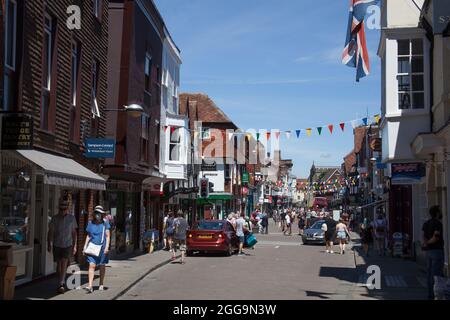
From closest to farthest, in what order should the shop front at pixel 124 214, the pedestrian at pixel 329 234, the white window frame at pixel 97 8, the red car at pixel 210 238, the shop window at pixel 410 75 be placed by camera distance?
the shop window at pixel 410 75
the white window frame at pixel 97 8
the shop front at pixel 124 214
the red car at pixel 210 238
the pedestrian at pixel 329 234

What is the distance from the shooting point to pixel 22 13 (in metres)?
13.1

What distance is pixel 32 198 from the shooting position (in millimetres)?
14680

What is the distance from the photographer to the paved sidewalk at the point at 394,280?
45.1 ft

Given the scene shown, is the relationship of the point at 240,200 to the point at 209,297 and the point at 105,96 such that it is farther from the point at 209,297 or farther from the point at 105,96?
the point at 209,297

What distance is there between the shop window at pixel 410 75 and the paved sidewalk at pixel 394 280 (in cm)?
454

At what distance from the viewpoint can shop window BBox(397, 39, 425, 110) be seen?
16094mm

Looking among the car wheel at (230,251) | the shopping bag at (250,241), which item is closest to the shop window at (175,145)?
the shopping bag at (250,241)

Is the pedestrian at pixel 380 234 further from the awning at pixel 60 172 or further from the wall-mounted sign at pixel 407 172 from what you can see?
the awning at pixel 60 172

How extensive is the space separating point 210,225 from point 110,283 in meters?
11.4

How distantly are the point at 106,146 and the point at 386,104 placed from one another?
25.8ft

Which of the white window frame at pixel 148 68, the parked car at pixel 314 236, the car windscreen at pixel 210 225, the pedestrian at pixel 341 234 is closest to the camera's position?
the white window frame at pixel 148 68

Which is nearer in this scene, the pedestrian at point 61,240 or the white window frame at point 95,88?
the pedestrian at point 61,240

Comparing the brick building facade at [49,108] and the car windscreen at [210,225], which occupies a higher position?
the brick building facade at [49,108]

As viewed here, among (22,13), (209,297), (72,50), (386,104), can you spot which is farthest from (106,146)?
(386,104)
